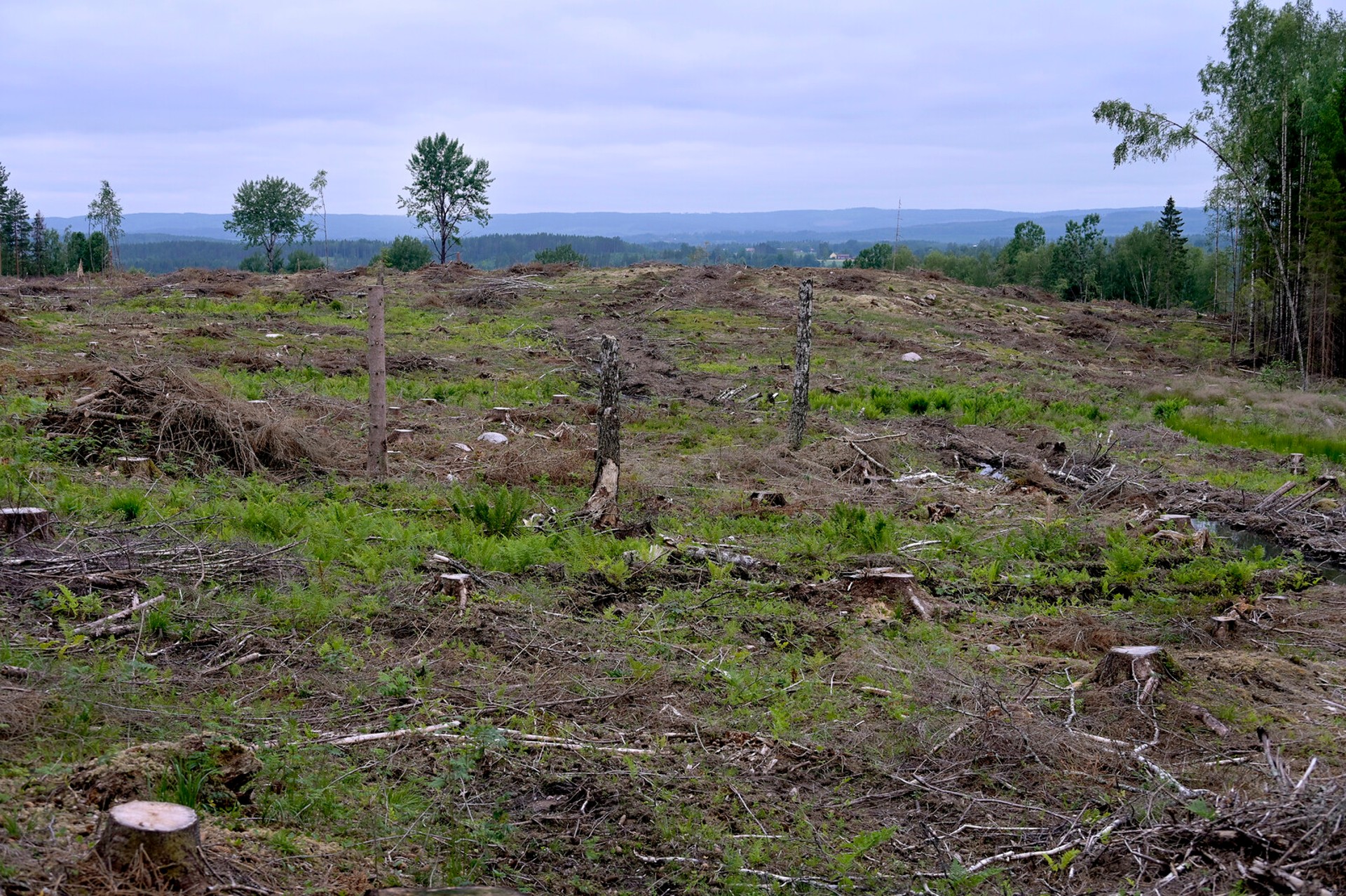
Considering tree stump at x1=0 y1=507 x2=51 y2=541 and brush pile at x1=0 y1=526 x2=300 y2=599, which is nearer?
brush pile at x1=0 y1=526 x2=300 y2=599

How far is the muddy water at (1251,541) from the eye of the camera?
955 cm

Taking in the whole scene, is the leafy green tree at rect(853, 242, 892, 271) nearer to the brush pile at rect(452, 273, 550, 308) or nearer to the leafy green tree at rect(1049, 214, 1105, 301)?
the leafy green tree at rect(1049, 214, 1105, 301)

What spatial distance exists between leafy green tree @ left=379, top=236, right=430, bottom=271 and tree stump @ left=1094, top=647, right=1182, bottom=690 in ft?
208

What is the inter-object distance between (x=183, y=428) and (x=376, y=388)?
7.55 ft

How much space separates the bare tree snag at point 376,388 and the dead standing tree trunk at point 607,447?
239cm

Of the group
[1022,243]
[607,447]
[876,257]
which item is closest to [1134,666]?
[607,447]

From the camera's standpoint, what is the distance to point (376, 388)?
10.2m

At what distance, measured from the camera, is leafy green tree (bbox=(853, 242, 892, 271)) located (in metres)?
78.5

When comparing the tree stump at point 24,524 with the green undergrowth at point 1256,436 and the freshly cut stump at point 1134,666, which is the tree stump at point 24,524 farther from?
the green undergrowth at point 1256,436

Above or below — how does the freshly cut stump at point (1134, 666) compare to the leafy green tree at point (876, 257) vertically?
below

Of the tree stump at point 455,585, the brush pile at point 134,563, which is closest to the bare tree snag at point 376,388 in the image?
the brush pile at point 134,563

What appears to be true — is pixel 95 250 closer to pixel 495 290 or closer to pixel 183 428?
pixel 495 290

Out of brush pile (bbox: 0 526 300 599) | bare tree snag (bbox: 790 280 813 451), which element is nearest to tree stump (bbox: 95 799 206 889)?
brush pile (bbox: 0 526 300 599)

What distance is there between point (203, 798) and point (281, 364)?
47.0 ft
